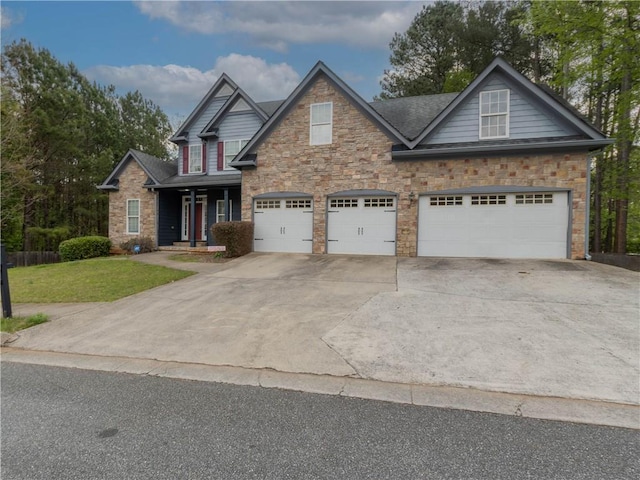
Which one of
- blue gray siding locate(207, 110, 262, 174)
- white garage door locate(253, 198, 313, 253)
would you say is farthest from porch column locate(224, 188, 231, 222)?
white garage door locate(253, 198, 313, 253)

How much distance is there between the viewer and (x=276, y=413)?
314 centimetres

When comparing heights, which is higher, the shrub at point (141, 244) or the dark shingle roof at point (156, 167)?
the dark shingle roof at point (156, 167)

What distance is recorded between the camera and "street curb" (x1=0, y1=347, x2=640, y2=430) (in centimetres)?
313

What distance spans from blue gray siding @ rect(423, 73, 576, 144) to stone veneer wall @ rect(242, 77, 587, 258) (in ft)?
2.71

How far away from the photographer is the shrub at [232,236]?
12.9 metres

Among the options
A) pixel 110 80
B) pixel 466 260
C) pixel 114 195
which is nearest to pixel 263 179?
pixel 466 260

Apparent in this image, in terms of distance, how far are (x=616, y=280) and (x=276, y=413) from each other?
929 centimetres

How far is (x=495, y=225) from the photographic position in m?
11.6

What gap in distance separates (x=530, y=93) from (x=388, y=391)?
12060 millimetres

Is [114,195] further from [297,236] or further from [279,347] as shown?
[279,347]

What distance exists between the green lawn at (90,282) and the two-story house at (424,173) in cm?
474

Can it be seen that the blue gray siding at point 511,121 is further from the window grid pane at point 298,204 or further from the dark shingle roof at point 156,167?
the dark shingle roof at point 156,167

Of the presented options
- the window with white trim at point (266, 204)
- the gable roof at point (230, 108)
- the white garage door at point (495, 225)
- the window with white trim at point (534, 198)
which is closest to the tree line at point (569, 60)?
the white garage door at point (495, 225)

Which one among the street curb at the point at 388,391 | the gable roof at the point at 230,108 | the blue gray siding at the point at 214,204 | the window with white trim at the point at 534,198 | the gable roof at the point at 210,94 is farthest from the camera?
the gable roof at the point at 210,94
